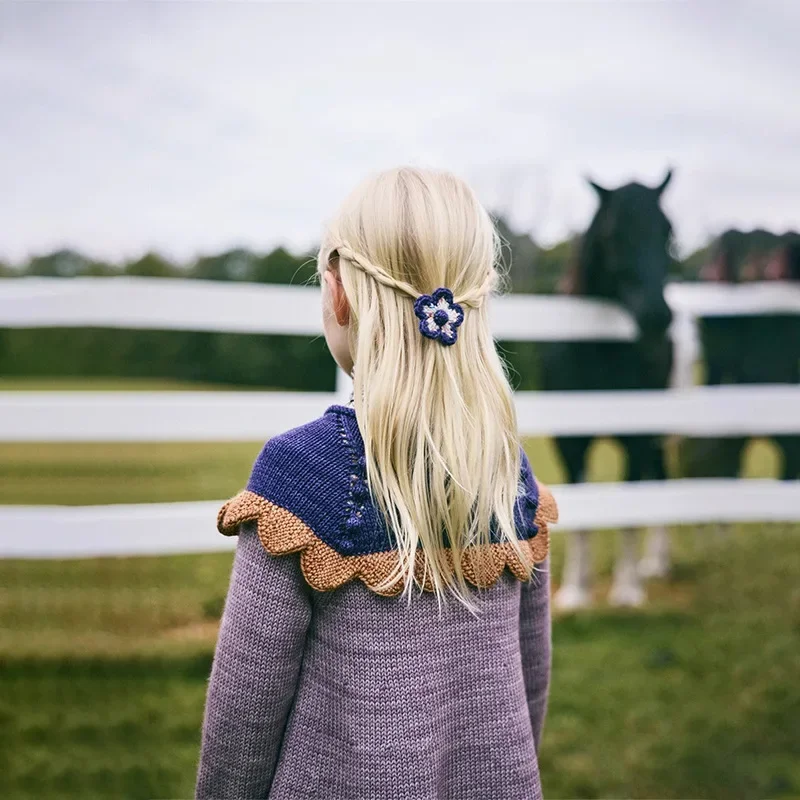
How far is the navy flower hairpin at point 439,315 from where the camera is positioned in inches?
Answer: 39.0

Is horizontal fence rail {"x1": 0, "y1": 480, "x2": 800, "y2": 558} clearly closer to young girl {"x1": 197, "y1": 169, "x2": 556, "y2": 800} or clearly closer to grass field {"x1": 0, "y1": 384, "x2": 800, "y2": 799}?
grass field {"x1": 0, "y1": 384, "x2": 800, "y2": 799}

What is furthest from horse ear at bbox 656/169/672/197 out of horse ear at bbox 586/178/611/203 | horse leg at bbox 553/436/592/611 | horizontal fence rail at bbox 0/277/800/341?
horse leg at bbox 553/436/592/611

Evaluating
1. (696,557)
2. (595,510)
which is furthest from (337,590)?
(696,557)

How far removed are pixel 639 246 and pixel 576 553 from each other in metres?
1.34

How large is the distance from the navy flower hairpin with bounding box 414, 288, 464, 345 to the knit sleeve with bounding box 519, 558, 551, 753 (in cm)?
45

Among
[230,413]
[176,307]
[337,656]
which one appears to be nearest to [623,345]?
[230,413]

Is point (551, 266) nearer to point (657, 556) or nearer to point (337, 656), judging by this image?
point (657, 556)

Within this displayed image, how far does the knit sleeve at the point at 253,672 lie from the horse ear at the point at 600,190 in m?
2.28

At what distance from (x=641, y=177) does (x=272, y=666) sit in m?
2.63

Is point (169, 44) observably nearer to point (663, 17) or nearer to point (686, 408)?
point (663, 17)

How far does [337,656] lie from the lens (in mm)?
1024

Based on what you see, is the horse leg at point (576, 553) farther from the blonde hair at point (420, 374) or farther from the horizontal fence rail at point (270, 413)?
the blonde hair at point (420, 374)

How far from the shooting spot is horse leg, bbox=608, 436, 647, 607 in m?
3.33

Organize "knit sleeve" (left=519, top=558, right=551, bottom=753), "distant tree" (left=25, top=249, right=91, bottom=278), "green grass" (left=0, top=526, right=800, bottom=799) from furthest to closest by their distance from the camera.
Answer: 1. "distant tree" (left=25, top=249, right=91, bottom=278)
2. "green grass" (left=0, top=526, right=800, bottom=799)
3. "knit sleeve" (left=519, top=558, right=551, bottom=753)
